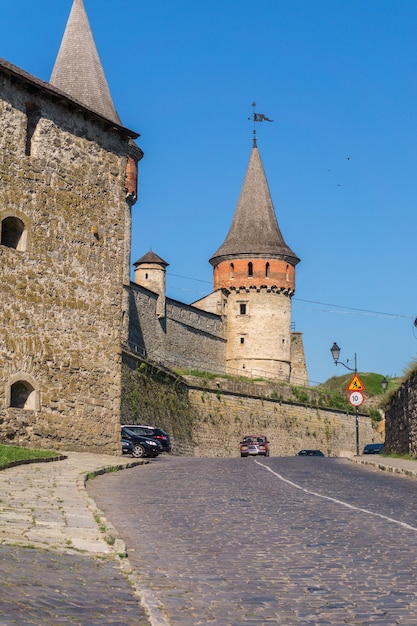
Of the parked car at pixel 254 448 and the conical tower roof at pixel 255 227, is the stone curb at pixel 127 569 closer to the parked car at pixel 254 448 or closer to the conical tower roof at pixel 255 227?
the parked car at pixel 254 448

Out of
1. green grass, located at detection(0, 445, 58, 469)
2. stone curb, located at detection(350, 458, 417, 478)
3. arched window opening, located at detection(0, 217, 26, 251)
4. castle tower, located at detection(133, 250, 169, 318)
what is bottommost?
stone curb, located at detection(350, 458, 417, 478)

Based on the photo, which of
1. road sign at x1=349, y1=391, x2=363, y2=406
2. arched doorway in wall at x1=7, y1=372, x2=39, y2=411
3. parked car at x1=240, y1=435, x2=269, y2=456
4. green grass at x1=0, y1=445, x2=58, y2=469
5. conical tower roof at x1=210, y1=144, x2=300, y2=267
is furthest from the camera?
conical tower roof at x1=210, y1=144, x2=300, y2=267

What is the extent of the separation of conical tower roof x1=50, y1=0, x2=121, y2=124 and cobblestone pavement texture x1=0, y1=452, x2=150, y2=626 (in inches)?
824

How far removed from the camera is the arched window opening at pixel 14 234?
23.7m

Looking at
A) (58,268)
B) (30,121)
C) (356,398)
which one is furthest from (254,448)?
(30,121)

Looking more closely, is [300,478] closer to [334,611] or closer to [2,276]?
[2,276]

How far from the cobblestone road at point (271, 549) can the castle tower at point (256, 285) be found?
60.0m

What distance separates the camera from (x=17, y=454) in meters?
20.0

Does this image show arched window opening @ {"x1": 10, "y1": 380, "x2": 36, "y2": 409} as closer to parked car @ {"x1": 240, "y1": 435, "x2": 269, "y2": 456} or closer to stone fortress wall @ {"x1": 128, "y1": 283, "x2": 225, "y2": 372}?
parked car @ {"x1": 240, "y1": 435, "x2": 269, "y2": 456}

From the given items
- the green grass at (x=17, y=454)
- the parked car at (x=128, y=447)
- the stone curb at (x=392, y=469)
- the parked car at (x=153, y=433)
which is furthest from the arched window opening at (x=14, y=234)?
the parked car at (x=153, y=433)

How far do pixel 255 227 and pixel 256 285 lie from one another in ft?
18.7

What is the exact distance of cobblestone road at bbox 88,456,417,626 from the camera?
20.9 ft

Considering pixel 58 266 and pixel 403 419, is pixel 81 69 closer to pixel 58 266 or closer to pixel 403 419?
pixel 58 266

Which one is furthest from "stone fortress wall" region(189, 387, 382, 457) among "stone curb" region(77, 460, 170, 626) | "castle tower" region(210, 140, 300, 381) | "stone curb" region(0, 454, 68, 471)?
"stone curb" region(77, 460, 170, 626)
